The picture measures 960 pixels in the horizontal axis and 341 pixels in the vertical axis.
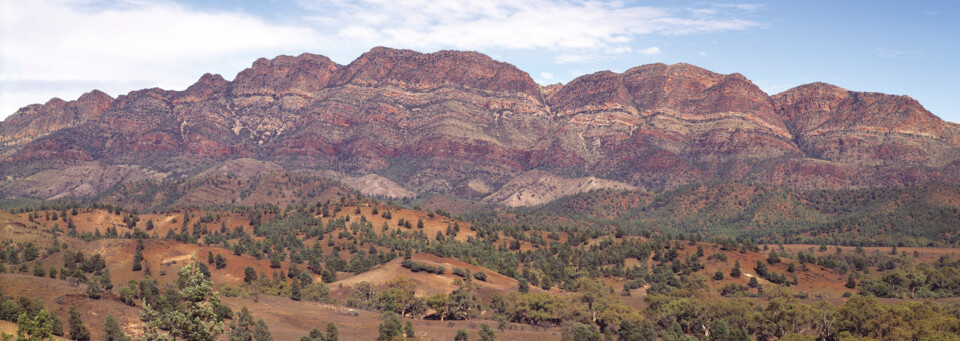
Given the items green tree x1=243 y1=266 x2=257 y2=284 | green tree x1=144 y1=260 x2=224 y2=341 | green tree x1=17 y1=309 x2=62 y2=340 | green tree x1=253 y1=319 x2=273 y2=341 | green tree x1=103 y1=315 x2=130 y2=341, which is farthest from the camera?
green tree x1=243 y1=266 x2=257 y2=284

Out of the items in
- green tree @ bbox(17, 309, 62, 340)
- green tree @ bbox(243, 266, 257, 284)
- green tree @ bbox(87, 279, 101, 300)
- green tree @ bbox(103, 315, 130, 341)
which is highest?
green tree @ bbox(17, 309, 62, 340)

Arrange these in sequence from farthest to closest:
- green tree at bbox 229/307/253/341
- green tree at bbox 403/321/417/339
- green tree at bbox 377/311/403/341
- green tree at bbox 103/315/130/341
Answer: green tree at bbox 403/321/417/339, green tree at bbox 377/311/403/341, green tree at bbox 229/307/253/341, green tree at bbox 103/315/130/341

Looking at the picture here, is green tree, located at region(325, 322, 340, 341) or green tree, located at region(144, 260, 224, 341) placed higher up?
green tree, located at region(144, 260, 224, 341)

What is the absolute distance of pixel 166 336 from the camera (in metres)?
44.6

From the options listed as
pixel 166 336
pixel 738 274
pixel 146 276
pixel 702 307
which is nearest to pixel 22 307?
pixel 166 336

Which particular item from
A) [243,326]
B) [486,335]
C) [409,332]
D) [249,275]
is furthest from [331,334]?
[249,275]

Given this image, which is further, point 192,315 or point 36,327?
point 36,327

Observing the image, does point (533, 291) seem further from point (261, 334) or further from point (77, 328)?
point (77, 328)

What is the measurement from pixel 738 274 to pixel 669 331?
227 feet

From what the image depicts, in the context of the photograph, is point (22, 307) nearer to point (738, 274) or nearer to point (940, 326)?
point (940, 326)

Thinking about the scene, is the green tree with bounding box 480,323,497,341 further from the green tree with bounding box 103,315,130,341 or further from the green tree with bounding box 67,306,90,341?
the green tree with bounding box 67,306,90,341

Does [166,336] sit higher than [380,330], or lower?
higher

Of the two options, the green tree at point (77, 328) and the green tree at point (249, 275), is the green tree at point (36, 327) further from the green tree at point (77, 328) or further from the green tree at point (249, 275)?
the green tree at point (249, 275)

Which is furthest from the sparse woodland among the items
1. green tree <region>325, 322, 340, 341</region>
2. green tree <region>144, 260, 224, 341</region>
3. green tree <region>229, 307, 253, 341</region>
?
green tree <region>325, 322, 340, 341</region>
